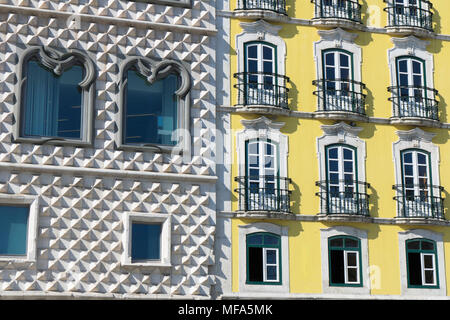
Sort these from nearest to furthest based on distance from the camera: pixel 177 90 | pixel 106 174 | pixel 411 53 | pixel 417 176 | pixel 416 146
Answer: pixel 106 174 → pixel 177 90 → pixel 417 176 → pixel 416 146 → pixel 411 53

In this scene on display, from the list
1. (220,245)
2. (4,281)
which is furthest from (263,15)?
(4,281)

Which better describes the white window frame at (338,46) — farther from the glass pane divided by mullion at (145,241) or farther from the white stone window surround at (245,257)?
the glass pane divided by mullion at (145,241)

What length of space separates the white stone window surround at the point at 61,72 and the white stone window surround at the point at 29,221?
1.47 metres

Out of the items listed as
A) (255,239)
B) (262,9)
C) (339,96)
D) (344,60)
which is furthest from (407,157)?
(262,9)

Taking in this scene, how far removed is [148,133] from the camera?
2220 centimetres

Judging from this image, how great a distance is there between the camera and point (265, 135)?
75.8ft

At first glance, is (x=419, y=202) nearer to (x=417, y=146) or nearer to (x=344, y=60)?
(x=417, y=146)

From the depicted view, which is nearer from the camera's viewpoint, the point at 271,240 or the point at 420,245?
the point at 271,240

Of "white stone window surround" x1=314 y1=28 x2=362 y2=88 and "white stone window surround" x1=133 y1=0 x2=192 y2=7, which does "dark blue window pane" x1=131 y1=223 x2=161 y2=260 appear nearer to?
"white stone window surround" x1=133 y1=0 x2=192 y2=7

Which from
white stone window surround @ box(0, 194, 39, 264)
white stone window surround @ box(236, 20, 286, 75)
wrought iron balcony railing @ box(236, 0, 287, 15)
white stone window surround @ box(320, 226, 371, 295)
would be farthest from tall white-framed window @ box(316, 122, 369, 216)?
white stone window surround @ box(0, 194, 39, 264)

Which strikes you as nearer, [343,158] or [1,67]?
[1,67]

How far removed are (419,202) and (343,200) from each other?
227cm

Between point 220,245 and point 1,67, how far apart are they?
7.04 metres

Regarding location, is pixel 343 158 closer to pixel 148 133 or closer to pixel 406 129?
pixel 406 129
